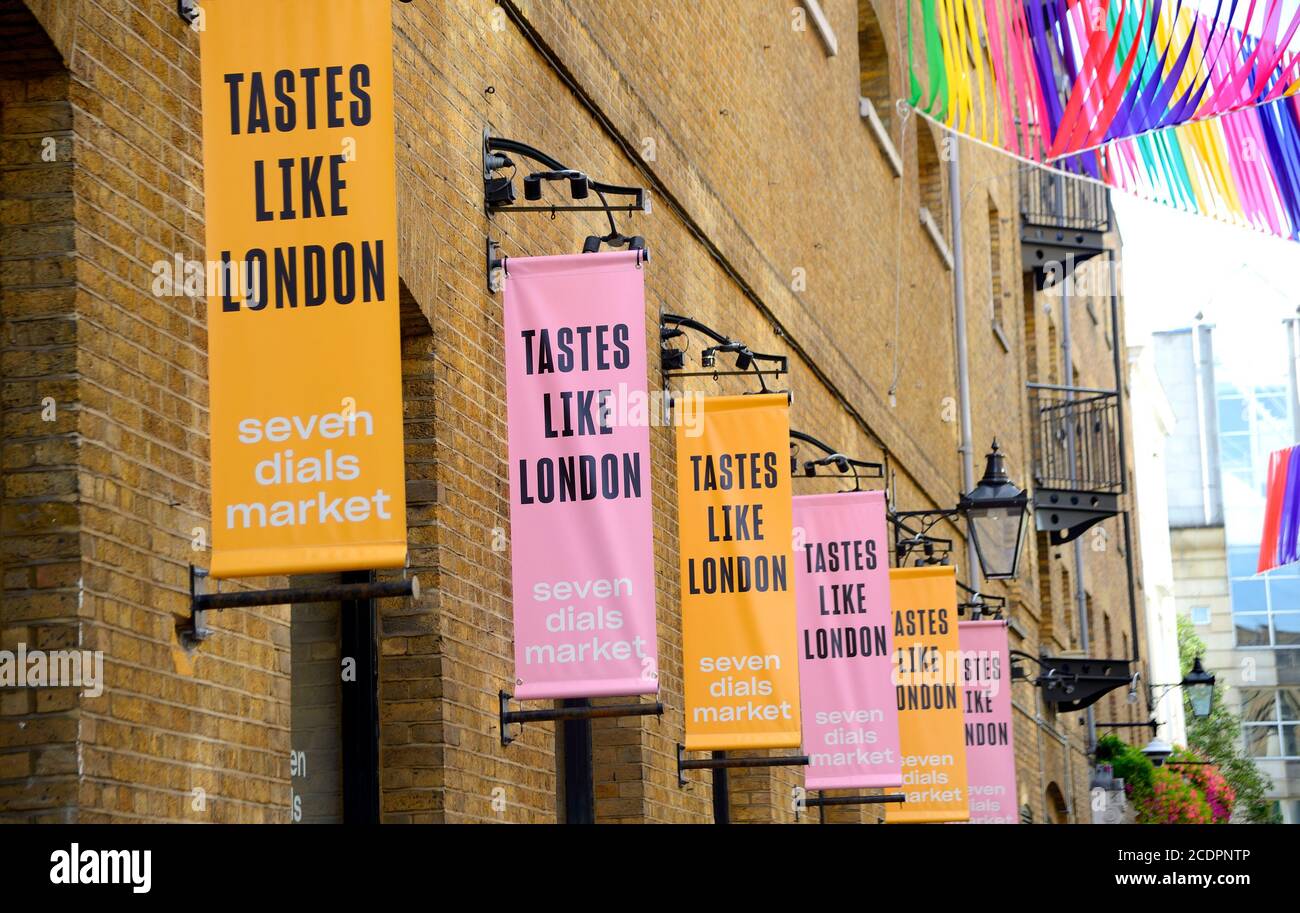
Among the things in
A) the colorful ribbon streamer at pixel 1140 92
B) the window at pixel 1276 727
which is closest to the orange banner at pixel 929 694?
the colorful ribbon streamer at pixel 1140 92

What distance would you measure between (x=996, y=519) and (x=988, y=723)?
216 cm

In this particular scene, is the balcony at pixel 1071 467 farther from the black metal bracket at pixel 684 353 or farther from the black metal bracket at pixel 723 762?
the black metal bracket at pixel 723 762

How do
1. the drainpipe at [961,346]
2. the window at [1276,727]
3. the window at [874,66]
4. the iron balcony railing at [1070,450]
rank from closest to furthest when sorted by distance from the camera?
the window at [874,66] → the drainpipe at [961,346] → the iron balcony railing at [1070,450] → the window at [1276,727]

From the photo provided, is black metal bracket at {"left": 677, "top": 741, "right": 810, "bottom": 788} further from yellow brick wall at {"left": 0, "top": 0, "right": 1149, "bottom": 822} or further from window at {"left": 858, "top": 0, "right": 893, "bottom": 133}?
window at {"left": 858, "top": 0, "right": 893, "bottom": 133}

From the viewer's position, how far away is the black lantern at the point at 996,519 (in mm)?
15695

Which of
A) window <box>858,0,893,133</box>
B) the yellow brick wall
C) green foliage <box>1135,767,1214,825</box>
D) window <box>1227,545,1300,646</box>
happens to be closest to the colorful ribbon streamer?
window <box>858,0,893,133</box>

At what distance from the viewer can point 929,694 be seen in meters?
13.8

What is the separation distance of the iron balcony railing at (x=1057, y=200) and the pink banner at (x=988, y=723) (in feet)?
39.2

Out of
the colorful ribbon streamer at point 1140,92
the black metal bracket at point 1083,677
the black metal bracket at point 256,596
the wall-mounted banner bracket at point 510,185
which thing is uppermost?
the colorful ribbon streamer at point 1140,92

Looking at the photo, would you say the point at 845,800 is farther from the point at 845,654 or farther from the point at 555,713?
the point at 555,713

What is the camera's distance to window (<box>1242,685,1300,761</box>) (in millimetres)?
71375

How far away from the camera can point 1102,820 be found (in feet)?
94.5

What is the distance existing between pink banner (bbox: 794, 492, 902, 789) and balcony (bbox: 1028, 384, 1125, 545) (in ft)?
46.8
